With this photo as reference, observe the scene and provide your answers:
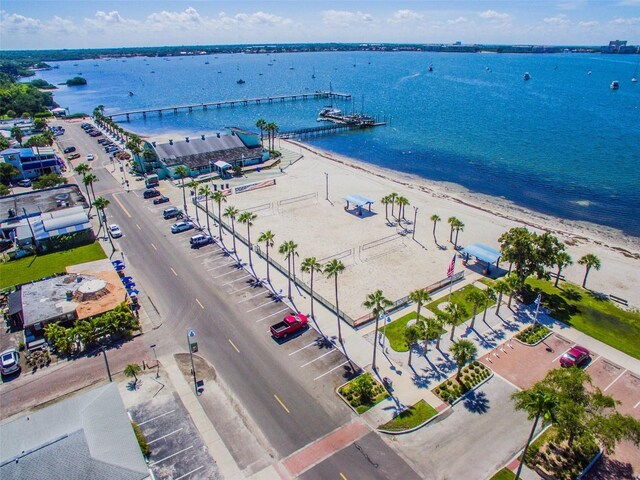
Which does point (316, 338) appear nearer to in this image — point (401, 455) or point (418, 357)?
point (418, 357)

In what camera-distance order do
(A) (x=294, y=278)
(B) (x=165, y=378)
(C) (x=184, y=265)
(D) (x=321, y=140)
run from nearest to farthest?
(B) (x=165, y=378) → (A) (x=294, y=278) → (C) (x=184, y=265) → (D) (x=321, y=140)

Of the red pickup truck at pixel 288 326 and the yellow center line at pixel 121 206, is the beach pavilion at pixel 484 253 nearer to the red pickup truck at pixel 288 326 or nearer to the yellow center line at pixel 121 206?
the red pickup truck at pixel 288 326

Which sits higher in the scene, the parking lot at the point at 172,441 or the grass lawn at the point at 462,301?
the parking lot at the point at 172,441

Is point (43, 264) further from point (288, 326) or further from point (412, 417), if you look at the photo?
point (412, 417)

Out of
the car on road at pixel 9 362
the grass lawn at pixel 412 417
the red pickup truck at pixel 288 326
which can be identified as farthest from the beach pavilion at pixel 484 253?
the car on road at pixel 9 362

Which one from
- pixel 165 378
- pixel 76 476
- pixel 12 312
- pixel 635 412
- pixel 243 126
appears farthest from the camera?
pixel 243 126

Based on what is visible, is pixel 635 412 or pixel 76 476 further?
pixel 635 412

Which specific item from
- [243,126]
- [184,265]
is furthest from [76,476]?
[243,126]

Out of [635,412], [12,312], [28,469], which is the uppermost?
[28,469]
